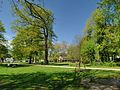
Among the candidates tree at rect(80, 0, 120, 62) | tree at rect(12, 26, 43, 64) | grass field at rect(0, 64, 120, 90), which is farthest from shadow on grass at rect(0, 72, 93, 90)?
tree at rect(12, 26, 43, 64)

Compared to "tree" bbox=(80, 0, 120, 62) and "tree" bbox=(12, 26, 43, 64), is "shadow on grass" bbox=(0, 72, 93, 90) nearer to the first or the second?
"tree" bbox=(80, 0, 120, 62)

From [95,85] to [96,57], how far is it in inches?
1681

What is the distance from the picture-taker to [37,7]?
11.8m

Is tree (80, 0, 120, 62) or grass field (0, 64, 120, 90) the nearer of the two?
grass field (0, 64, 120, 90)

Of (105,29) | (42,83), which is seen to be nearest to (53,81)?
(42,83)

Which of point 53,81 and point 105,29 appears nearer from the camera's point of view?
point 53,81

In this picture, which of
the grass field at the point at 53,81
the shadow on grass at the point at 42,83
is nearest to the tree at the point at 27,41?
the grass field at the point at 53,81

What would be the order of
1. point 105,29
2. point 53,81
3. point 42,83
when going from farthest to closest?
1. point 105,29
2. point 53,81
3. point 42,83

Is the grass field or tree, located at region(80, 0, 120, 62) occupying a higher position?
tree, located at region(80, 0, 120, 62)

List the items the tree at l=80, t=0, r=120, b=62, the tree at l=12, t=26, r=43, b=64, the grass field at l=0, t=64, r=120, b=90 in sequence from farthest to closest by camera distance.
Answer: the tree at l=12, t=26, r=43, b=64, the tree at l=80, t=0, r=120, b=62, the grass field at l=0, t=64, r=120, b=90

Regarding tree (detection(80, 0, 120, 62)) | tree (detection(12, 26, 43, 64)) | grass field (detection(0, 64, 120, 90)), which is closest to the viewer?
grass field (detection(0, 64, 120, 90))

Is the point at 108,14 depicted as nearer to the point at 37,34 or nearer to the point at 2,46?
the point at 37,34

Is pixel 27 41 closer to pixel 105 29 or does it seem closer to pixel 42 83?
pixel 105 29

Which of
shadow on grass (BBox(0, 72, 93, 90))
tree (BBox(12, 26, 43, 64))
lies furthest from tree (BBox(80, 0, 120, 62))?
shadow on grass (BBox(0, 72, 93, 90))
